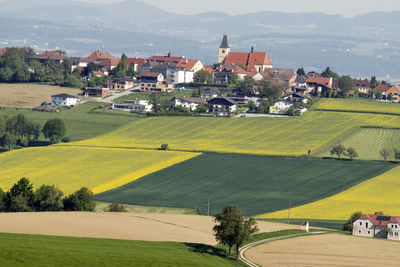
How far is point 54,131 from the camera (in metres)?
153

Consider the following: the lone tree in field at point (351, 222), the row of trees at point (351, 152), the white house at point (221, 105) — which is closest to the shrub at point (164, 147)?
the row of trees at point (351, 152)

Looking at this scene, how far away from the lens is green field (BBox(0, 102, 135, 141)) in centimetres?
16012

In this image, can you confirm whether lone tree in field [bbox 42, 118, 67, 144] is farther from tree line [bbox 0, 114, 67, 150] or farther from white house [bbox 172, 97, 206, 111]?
white house [bbox 172, 97, 206, 111]

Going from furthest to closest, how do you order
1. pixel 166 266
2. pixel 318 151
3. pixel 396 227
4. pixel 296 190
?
pixel 318 151 < pixel 296 190 < pixel 396 227 < pixel 166 266

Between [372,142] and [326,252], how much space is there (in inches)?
3052

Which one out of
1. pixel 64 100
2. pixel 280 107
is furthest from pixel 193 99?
pixel 64 100

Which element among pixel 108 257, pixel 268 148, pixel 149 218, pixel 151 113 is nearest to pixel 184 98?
pixel 151 113

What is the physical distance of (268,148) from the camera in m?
139

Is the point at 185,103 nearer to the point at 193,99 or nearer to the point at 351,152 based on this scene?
the point at 193,99

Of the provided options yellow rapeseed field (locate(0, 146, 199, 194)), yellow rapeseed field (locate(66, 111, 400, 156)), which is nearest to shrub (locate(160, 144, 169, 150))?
yellow rapeseed field (locate(66, 111, 400, 156))

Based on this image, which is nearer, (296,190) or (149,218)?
(149,218)

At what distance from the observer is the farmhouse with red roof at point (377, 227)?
8469cm

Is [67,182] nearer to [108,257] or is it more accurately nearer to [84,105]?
[108,257]

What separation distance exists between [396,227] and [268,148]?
5495 centimetres
